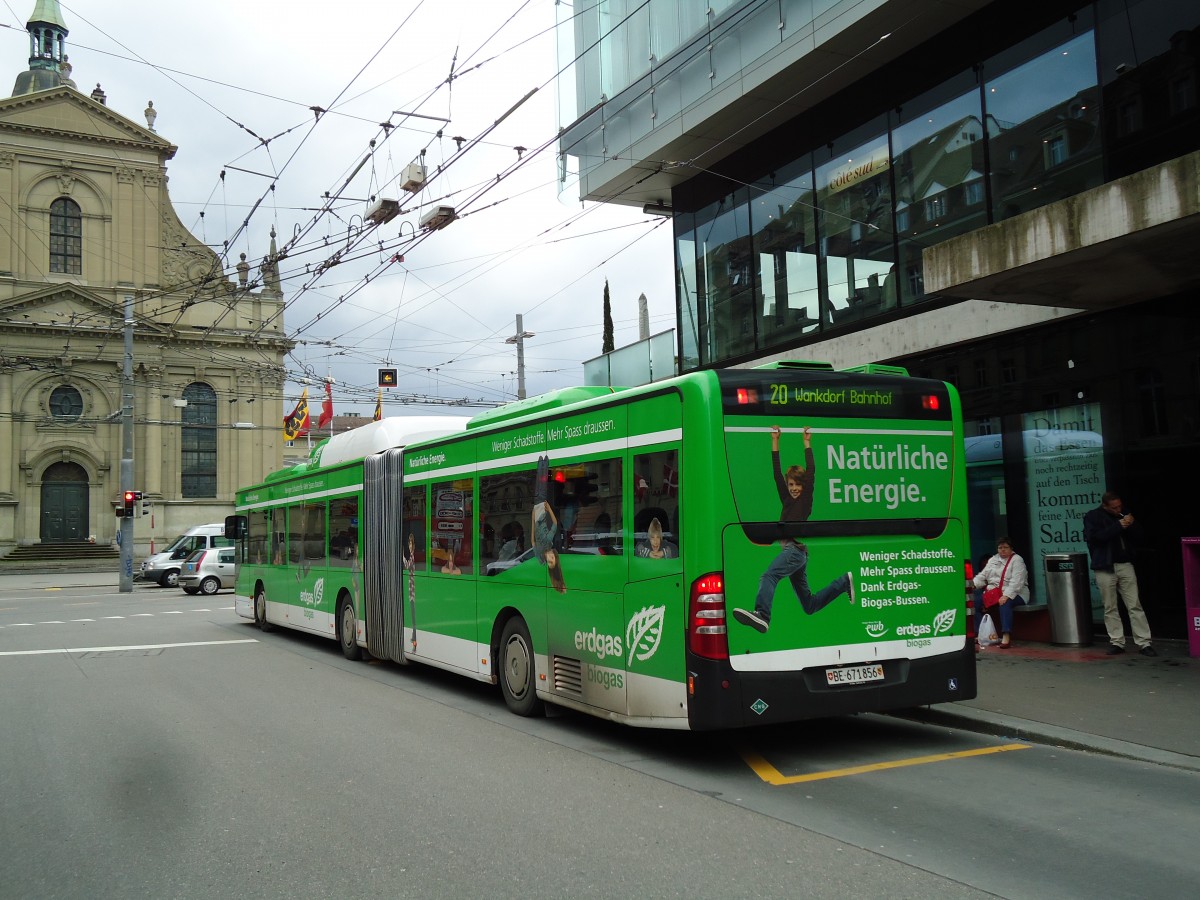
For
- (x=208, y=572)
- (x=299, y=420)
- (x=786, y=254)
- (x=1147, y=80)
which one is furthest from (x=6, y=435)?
(x=1147, y=80)

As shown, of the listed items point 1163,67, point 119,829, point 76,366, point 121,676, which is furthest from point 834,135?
point 76,366

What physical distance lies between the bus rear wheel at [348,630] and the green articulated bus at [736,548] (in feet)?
16.5

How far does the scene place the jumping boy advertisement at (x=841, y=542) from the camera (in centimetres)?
723

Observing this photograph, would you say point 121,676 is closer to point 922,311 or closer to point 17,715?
point 17,715

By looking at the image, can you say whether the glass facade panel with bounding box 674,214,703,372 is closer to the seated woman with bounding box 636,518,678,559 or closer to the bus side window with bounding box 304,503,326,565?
the bus side window with bounding box 304,503,326,565

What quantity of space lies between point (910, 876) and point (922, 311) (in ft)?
35.4

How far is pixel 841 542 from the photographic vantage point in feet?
24.9

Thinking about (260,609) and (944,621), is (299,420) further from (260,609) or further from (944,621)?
(944,621)

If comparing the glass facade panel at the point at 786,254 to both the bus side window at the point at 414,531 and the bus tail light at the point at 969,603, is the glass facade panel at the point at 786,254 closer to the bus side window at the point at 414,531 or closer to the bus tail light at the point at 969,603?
the bus side window at the point at 414,531

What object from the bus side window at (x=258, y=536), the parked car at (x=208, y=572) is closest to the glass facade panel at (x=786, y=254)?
the bus side window at (x=258, y=536)

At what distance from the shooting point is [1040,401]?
13328 mm

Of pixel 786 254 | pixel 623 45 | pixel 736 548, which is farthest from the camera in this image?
pixel 623 45

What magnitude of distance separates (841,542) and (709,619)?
4.11 feet

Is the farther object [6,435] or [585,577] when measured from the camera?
[6,435]
